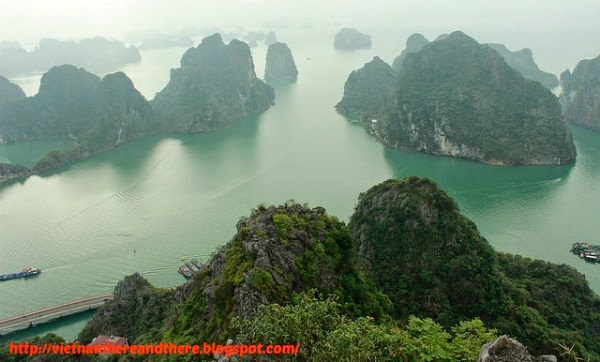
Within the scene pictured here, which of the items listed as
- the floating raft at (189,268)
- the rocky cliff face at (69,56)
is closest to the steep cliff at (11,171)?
the floating raft at (189,268)

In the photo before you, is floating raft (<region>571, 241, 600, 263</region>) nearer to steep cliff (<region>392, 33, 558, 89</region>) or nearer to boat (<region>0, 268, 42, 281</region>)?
boat (<region>0, 268, 42, 281</region>)

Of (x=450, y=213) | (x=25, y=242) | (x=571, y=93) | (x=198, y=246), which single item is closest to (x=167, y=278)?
(x=198, y=246)

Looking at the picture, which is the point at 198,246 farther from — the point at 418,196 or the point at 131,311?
the point at 418,196

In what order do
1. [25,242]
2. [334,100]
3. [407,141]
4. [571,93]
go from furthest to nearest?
[334,100]
[571,93]
[407,141]
[25,242]

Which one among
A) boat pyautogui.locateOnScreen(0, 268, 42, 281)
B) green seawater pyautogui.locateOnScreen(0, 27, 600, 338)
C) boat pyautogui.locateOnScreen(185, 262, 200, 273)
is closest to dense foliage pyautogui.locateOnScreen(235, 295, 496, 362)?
boat pyautogui.locateOnScreen(185, 262, 200, 273)

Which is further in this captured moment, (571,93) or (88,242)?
(571,93)
